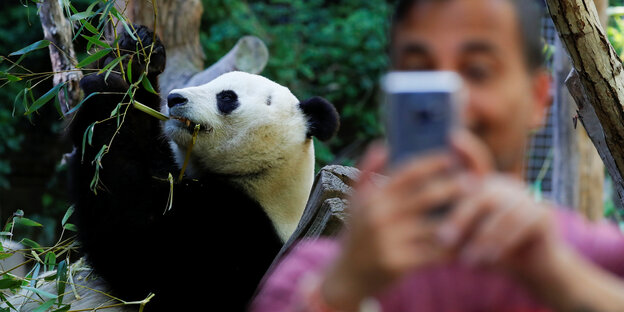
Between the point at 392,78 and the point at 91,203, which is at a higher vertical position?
the point at 392,78

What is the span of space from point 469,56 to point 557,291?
24cm

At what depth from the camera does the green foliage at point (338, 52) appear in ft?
Result: 26.3

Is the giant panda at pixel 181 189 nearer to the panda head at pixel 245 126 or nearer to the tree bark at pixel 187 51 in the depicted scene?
the panda head at pixel 245 126

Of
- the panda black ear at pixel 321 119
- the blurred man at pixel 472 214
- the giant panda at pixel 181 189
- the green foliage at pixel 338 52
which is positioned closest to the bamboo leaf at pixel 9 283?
the giant panda at pixel 181 189

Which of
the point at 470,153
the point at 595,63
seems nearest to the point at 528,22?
the point at 470,153

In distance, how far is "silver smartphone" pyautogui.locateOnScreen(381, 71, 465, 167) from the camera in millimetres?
583

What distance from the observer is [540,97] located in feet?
2.52

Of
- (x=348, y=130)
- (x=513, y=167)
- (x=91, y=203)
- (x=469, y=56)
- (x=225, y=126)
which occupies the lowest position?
(x=348, y=130)

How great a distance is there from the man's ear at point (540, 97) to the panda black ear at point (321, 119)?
6.46 ft

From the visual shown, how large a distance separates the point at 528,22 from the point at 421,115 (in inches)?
8.4

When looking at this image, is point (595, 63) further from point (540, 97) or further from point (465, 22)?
point (465, 22)

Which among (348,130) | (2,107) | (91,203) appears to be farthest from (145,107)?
(348,130)

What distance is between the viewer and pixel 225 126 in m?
2.65

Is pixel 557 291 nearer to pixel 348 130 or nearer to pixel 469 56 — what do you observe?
pixel 469 56
